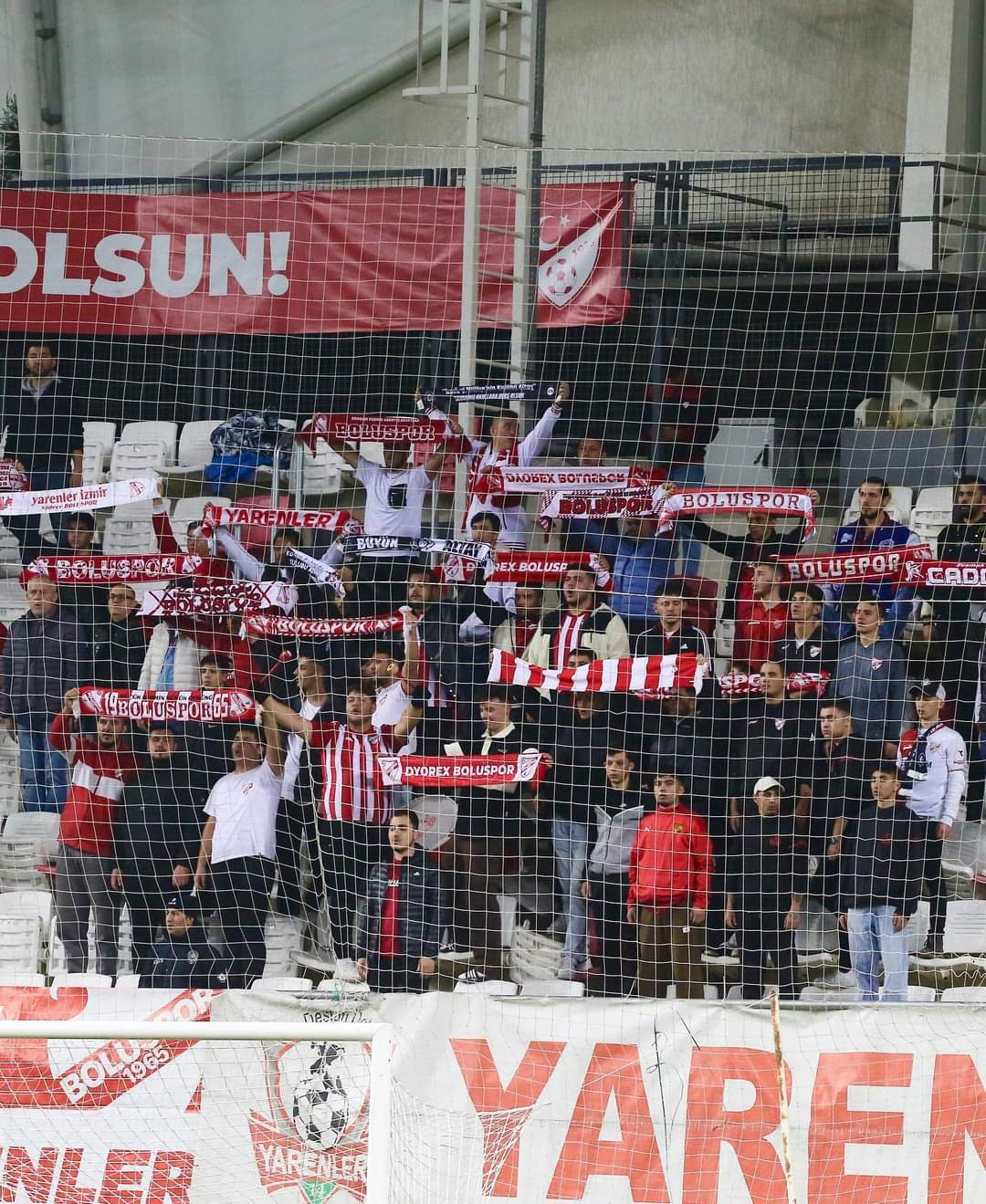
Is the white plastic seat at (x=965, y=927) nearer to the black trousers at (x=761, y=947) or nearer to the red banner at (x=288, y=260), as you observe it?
the black trousers at (x=761, y=947)

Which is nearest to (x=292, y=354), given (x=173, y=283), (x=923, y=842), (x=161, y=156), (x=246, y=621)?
(x=173, y=283)

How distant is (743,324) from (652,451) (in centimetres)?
114

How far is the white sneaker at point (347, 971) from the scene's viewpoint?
7.66 meters

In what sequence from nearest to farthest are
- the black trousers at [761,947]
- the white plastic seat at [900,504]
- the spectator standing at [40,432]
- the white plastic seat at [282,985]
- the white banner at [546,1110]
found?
the white banner at [546,1110], the white plastic seat at [282,985], the black trousers at [761,947], the spectator standing at [40,432], the white plastic seat at [900,504]

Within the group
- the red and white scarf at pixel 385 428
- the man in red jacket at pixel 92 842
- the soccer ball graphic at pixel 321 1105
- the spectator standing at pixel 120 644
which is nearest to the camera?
the soccer ball graphic at pixel 321 1105

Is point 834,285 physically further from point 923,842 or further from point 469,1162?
point 469,1162

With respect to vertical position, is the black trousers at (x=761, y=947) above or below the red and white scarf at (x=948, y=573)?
below

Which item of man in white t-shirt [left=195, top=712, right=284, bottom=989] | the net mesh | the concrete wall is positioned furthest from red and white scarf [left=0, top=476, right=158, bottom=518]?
the concrete wall

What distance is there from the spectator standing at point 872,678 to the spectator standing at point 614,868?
43.6 inches

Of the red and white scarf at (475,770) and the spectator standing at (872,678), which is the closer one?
the red and white scarf at (475,770)

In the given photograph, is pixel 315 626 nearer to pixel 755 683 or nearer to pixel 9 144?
pixel 755 683

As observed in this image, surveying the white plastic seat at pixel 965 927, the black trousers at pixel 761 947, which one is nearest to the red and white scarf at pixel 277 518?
the black trousers at pixel 761 947

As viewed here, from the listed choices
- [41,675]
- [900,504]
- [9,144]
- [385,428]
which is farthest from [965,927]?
[9,144]

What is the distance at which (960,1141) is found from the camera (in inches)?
274
